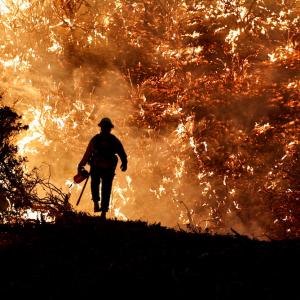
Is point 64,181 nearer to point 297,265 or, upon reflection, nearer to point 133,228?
point 133,228

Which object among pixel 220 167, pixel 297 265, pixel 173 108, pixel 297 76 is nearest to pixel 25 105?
pixel 173 108

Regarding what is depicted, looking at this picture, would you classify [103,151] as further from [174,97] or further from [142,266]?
[174,97]

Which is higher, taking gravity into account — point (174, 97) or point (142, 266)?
point (174, 97)

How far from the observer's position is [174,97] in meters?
21.0

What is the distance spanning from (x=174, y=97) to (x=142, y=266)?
55.9 feet

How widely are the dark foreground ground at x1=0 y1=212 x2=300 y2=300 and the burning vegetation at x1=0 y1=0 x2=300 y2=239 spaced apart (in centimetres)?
1216

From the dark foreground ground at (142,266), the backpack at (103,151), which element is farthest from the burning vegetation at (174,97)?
the dark foreground ground at (142,266)

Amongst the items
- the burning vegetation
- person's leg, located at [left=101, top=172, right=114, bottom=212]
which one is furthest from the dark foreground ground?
the burning vegetation

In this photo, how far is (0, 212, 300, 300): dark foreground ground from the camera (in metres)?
3.80

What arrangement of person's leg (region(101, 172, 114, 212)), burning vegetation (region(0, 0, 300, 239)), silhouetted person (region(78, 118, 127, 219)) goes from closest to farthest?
1. silhouetted person (region(78, 118, 127, 219))
2. person's leg (region(101, 172, 114, 212))
3. burning vegetation (region(0, 0, 300, 239))

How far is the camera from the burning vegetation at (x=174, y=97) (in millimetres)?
18484

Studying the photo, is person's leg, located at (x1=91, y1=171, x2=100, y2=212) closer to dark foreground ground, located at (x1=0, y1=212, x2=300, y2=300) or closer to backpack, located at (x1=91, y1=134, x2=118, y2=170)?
backpack, located at (x1=91, y1=134, x2=118, y2=170)

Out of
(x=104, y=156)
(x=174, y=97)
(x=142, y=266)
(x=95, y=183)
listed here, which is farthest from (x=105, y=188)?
(x=174, y=97)

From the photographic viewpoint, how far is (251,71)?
66.3 feet
